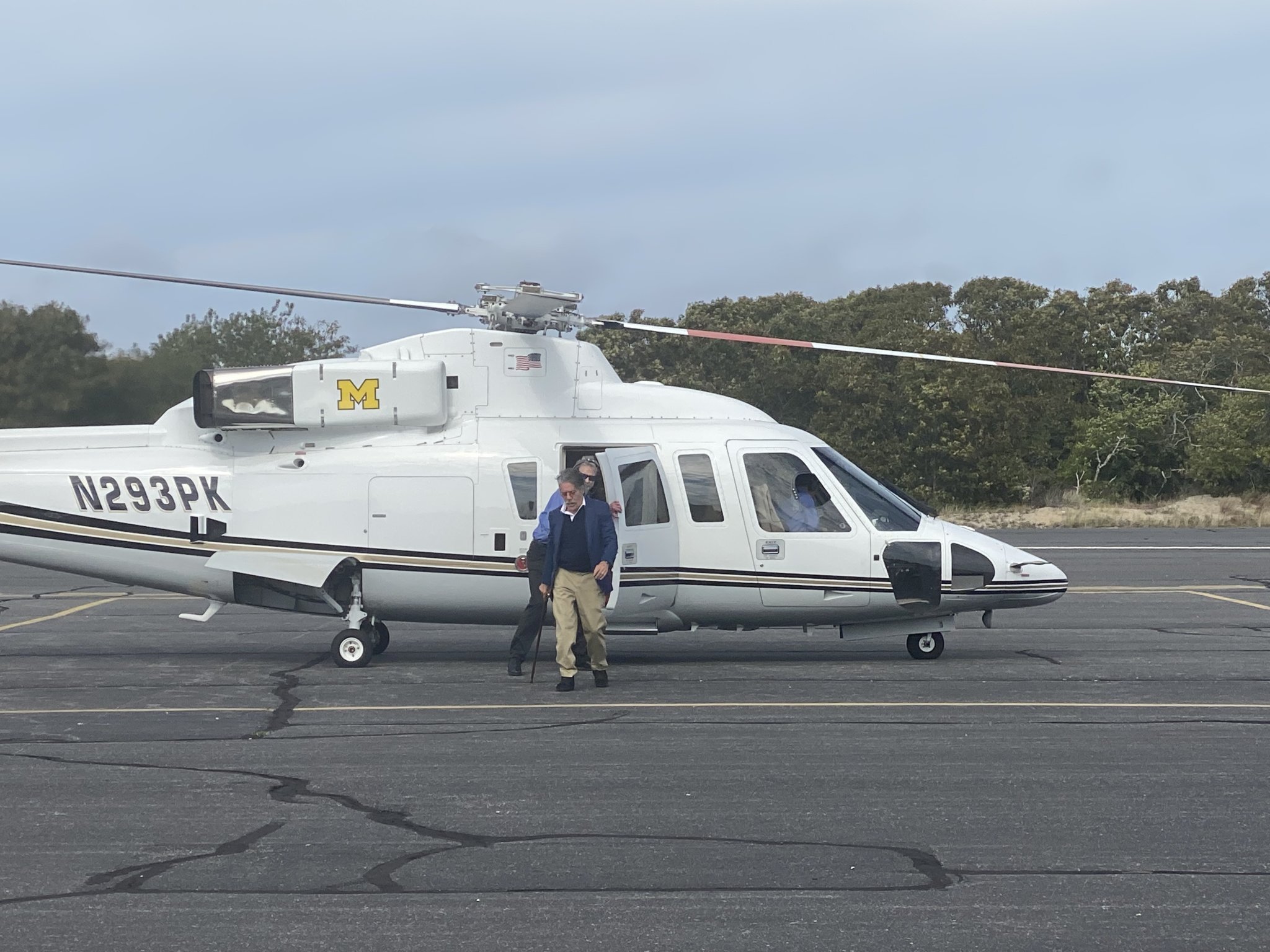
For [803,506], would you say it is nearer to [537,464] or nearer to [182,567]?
[537,464]

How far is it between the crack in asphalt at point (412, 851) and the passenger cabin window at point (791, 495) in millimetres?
5781

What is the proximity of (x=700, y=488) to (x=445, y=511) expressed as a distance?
7.54ft

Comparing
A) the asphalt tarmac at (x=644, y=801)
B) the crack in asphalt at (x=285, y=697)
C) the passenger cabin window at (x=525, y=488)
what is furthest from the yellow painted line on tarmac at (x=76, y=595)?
the passenger cabin window at (x=525, y=488)

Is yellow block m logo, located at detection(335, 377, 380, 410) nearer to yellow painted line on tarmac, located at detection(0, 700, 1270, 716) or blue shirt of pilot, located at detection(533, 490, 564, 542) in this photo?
blue shirt of pilot, located at detection(533, 490, 564, 542)

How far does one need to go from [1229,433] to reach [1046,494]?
234 inches

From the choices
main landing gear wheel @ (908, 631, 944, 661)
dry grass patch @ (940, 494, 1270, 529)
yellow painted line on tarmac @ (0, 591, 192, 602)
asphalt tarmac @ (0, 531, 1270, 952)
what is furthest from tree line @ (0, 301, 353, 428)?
dry grass patch @ (940, 494, 1270, 529)

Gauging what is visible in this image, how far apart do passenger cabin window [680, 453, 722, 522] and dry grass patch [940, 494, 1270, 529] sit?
76.7 feet

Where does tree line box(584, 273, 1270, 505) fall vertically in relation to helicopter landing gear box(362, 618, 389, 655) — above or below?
above

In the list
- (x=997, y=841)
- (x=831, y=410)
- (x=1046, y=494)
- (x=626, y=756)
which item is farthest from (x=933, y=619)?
A: (x=1046, y=494)

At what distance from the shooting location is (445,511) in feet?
41.2

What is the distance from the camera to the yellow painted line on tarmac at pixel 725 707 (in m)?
10.3

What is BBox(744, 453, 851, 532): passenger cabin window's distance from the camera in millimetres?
12609

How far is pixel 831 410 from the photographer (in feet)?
139

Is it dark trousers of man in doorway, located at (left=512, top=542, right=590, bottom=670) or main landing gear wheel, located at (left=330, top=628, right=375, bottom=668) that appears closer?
dark trousers of man in doorway, located at (left=512, top=542, right=590, bottom=670)
